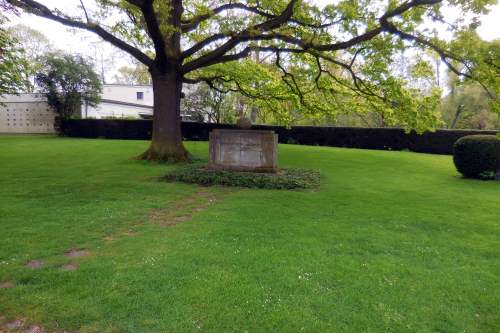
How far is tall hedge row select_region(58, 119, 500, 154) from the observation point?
21750 mm

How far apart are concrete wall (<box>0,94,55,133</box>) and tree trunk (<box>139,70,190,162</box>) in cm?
1976

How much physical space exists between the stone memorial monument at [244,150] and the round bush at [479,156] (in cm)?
658

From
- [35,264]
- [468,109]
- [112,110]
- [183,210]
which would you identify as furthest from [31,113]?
[468,109]

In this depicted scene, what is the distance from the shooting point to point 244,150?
12.1m

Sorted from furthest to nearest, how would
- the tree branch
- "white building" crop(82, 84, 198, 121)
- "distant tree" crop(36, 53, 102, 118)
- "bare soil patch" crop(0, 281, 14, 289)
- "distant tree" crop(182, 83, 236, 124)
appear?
"white building" crop(82, 84, 198, 121) < "distant tree" crop(182, 83, 236, 124) < "distant tree" crop(36, 53, 102, 118) < the tree branch < "bare soil patch" crop(0, 281, 14, 289)

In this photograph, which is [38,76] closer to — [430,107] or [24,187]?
[24,187]

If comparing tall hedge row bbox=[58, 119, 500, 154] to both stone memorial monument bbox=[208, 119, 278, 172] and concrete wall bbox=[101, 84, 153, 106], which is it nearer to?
concrete wall bbox=[101, 84, 153, 106]

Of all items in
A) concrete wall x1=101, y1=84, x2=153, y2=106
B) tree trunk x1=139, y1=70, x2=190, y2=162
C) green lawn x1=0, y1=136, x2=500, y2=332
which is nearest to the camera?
green lawn x1=0, y1=136, x2=500, y2=332

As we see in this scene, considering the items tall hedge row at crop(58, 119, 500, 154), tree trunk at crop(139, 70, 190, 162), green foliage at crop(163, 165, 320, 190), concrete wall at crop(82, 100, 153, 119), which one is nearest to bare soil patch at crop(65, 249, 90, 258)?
green foliage at crop(163, 165, 320, 190)

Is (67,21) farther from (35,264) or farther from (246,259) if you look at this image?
(246,259)

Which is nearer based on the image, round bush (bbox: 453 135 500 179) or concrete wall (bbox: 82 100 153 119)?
round bush (bbox: 453 135 500 179)

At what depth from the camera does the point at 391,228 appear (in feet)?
21.3

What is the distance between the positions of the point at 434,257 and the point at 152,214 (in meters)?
4.81

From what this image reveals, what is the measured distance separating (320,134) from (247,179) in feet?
48.1
